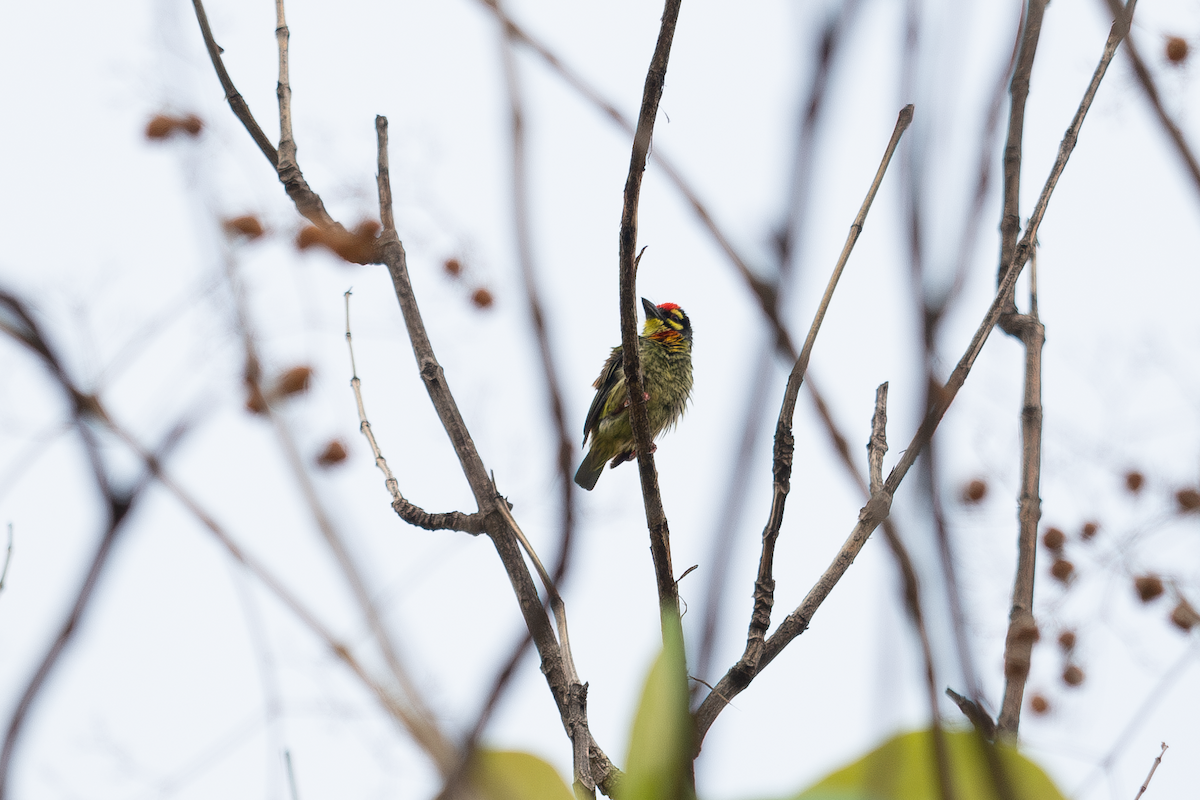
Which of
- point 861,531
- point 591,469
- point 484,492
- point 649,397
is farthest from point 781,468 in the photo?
point 591,469

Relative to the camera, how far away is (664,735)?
71cm

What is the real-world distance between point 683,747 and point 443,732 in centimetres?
31

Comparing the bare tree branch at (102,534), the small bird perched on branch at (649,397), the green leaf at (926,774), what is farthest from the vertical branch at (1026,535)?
the small bird perched on branch at (649,397)

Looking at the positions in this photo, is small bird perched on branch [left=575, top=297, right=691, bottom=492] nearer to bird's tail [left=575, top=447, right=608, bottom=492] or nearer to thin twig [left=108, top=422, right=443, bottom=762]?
bird's tail [left=575, top=447, right=608, bottom=492]

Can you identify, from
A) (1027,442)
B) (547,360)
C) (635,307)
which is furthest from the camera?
(1027,442)

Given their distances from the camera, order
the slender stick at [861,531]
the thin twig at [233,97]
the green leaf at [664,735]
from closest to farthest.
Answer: the green leaf at [664,735] → the slender stick at [861,531] → the thin twig at [233,97]

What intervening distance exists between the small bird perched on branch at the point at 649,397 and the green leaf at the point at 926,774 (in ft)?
15.0

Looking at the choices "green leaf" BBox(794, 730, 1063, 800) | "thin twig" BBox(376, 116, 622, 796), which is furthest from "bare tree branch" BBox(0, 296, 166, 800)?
"thin twig" BBox(376, 116, 622, 796)

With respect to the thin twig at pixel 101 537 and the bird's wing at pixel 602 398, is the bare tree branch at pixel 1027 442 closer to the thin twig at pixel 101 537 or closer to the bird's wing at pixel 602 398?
the thin twig at pixel 101 537

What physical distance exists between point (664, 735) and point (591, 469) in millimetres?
5231

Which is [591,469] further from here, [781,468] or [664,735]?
[664,735]

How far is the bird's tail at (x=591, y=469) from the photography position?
589cm

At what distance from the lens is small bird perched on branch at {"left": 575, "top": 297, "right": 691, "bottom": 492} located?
5742mm

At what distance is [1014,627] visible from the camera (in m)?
1.68
